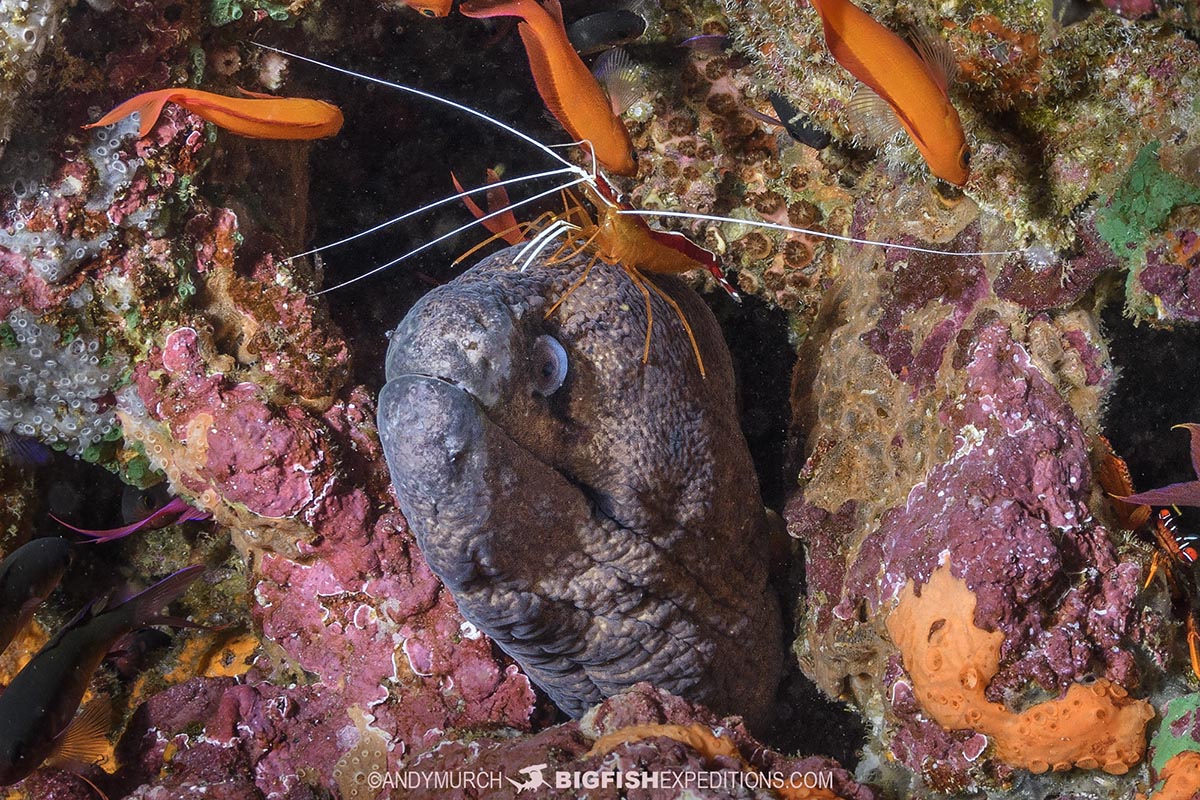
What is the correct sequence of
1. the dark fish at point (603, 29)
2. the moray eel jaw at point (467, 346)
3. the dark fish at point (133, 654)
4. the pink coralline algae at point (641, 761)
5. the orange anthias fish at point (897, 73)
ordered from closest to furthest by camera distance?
the pink coralline algae at point (641, 761), the orange anthias fish at point (897, 73), the moray eel jaw at point (467, 346), the dark fish at point (603, 29), the dark fish at point (133, 654)

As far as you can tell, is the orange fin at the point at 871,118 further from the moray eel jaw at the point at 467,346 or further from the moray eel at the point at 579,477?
the moray eel jaw at the point at 467,346

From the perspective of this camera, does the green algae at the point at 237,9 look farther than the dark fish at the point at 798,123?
No

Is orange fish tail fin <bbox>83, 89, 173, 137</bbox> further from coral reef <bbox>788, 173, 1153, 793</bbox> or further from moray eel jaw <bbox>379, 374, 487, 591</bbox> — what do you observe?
coral reef <bbox>788, 173, 1153, 793</bbox>

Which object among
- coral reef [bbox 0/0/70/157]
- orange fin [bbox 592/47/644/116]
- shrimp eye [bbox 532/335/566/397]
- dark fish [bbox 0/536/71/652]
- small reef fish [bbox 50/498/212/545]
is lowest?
small reef fish [bbox 50/498/212/545]

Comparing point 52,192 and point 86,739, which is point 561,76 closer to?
point 52,192

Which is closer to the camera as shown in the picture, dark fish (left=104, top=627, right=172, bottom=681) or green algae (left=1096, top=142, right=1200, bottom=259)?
green algae (left=1096, top=142, right=1200, bottom=259)

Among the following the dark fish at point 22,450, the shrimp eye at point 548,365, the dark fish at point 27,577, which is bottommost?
the dark fish at point 27,577

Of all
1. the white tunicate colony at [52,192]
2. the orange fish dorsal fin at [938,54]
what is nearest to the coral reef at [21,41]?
the white tunicate colony at [52,192]

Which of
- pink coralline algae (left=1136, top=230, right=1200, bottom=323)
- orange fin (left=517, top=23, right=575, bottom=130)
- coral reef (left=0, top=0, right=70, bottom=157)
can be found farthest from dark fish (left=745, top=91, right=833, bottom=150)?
coral reef (left=0, top=0, right=70, bottom=157)
